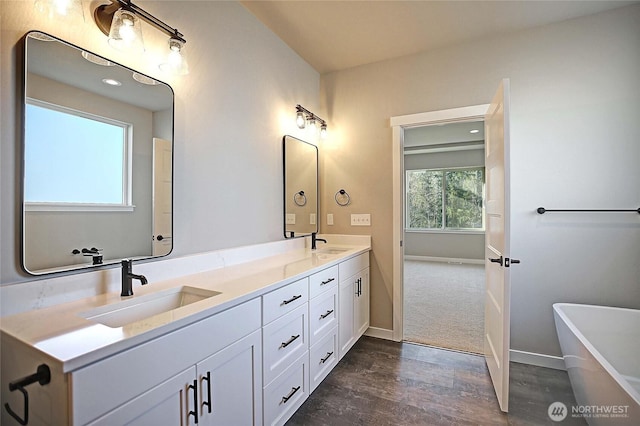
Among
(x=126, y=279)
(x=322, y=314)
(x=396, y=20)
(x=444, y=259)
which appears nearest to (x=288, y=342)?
(x=322, y=314)

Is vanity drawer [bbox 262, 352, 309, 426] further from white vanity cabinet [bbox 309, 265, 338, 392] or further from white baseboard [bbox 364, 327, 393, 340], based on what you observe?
white baseboard [bbox 364, 327, 393, 340]

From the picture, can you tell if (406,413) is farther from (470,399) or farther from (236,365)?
(236,365)

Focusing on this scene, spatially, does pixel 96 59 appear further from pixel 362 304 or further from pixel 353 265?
pixel 362 304

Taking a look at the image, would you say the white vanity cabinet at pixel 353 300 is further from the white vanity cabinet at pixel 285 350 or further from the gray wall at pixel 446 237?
the gray wall at pixel 446 237

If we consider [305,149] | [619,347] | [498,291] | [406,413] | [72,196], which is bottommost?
[406,413]

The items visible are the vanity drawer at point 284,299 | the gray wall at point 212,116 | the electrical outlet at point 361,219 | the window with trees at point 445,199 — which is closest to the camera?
the gray wall at point 212,116

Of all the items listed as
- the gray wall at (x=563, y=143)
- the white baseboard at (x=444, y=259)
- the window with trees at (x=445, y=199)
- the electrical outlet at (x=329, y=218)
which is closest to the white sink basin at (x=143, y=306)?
the electrical outlet at (x=329, y=218)

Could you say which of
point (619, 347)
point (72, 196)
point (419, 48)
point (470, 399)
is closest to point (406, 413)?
point (470, 399)

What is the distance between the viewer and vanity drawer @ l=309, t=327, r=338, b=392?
1.94m

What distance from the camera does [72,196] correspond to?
1.27m

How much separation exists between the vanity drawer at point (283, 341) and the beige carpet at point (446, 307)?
5.06 ft

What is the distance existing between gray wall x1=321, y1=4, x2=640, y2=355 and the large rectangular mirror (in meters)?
2.29

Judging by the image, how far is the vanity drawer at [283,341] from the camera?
59.2 inches

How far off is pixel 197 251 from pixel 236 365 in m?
0.76
